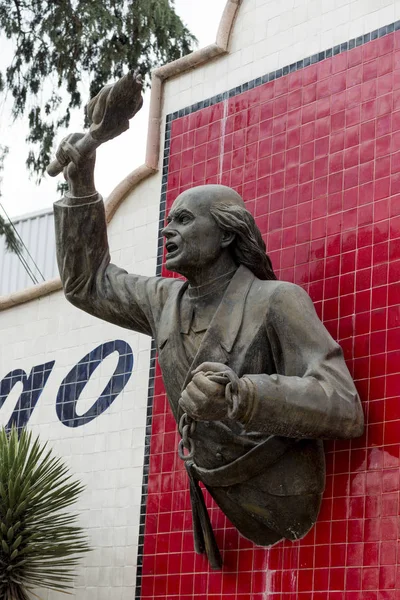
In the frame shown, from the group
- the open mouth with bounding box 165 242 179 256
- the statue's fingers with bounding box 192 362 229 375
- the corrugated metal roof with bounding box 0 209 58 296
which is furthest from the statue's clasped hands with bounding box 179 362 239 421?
the corrugated metal roof with bounding box 0 209 58 296

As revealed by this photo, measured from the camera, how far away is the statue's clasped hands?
217 inches

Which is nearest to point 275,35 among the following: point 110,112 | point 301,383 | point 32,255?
point 110,112

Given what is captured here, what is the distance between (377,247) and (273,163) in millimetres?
834

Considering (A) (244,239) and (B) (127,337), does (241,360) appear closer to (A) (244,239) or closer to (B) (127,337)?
(A) (244,239)

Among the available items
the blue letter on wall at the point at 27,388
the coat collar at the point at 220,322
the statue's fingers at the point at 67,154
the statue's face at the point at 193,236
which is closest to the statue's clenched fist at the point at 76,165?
the statue's fingers at the point at 67,154

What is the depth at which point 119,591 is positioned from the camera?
23.1 feet

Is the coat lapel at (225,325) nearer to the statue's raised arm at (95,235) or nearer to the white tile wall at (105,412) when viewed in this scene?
the statue's raised arm at (95,235)

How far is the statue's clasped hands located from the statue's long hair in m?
0.80

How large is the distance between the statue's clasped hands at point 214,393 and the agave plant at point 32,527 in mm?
1694

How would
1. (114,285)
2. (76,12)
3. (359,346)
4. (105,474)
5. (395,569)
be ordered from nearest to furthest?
(395,569) < (359,346) < (114,285) < (105,474) < (76,12)

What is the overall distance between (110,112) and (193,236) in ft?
2.10

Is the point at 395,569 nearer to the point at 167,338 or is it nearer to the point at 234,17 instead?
the point at 167,338

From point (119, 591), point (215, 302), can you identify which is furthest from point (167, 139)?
point (119, 591)

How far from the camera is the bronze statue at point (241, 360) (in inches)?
228
